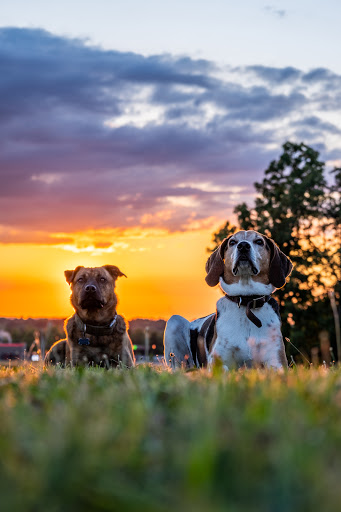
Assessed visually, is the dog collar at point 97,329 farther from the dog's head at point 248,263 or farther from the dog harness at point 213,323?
the dog's head at point 248,263

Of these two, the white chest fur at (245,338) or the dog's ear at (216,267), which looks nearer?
the white chest fur at (245,338)

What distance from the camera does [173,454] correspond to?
225cm

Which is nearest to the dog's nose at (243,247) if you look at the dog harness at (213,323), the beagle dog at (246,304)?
the beagle dog at (246,304)

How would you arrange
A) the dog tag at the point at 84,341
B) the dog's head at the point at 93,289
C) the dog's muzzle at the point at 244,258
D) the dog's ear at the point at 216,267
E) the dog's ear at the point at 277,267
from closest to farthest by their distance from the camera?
1. the dog's muzzle at the point at 244,258
2. the dog's ear at the point at 277,267
3. the dog's ear at the point at 216,267
4. the dog tag at the point at 84,341
5. the dog's head at the point at 93,289

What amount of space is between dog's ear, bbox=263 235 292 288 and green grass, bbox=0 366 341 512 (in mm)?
5138

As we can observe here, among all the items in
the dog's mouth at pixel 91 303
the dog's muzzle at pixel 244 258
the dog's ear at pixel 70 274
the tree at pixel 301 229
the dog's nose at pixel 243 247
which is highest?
the tree at pixel 301 229

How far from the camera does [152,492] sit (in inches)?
76.2

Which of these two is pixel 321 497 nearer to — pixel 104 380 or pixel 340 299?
pixel 104 380

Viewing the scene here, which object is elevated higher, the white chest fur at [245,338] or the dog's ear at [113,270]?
the dog's ear at [113,270]

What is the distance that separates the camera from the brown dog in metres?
10.1

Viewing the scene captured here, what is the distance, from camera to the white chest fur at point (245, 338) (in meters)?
8.07

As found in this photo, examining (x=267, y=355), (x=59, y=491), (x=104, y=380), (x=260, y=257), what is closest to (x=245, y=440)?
(x=59, y=491)

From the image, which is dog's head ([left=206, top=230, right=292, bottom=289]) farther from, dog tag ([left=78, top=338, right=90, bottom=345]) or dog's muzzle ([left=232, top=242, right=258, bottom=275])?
dog tag ([left=78, top=338, right=90, bottom=345])

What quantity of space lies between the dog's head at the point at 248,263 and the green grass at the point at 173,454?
16.4ft
